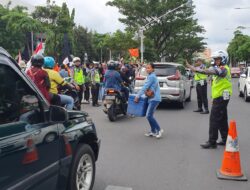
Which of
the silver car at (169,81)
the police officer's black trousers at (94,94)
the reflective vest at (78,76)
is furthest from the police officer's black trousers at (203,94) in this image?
the reflective vest at (78,76)

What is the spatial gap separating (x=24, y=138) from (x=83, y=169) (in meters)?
1.48

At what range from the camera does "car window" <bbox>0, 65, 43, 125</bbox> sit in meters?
3.39

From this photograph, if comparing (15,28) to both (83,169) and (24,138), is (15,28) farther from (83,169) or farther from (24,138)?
(24,138)

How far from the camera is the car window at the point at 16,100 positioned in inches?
134

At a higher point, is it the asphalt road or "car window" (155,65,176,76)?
"car window" (155,65,176,76)

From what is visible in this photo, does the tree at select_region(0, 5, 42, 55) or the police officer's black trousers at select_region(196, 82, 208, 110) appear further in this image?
the tree at select_region(0, 5, 42, 55)

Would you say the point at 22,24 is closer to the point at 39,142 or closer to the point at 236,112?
the point at 236,112

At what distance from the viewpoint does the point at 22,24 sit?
141 ft

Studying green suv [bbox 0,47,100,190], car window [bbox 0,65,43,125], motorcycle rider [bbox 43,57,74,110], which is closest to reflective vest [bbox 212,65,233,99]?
motorcycle rider [bbox 43,57,74,110]

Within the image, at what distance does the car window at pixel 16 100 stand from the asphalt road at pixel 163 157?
2015 mm

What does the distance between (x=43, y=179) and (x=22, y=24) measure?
1627 inches

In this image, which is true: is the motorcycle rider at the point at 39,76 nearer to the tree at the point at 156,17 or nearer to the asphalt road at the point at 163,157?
the asphalt road at the point at 163,157

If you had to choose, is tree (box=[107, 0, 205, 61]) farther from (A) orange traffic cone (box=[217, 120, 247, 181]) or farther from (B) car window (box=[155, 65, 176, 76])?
(A) orange traffic cone (box=[217, 120, 247, 181])

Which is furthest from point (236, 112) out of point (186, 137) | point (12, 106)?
point (12, 106)
